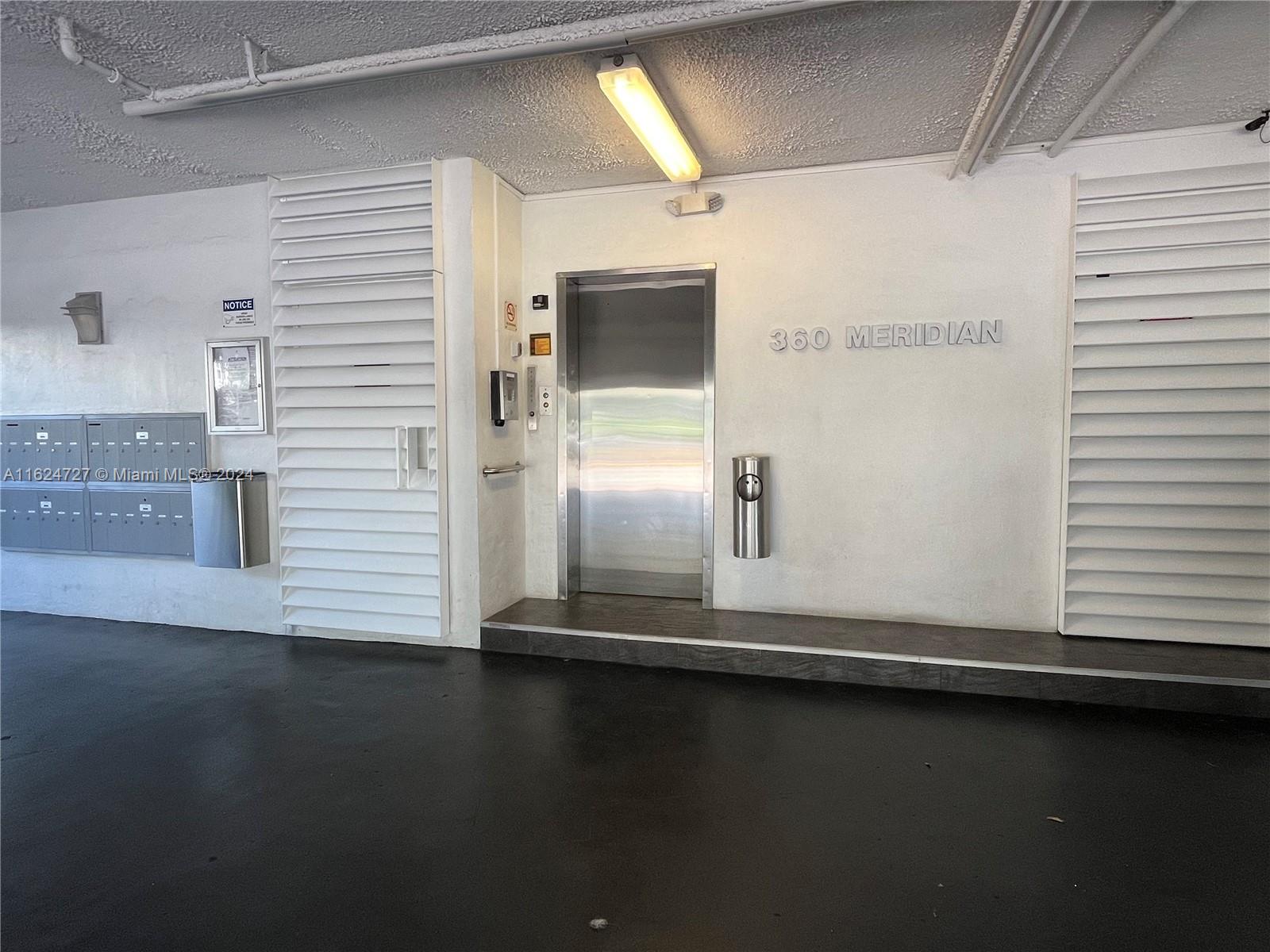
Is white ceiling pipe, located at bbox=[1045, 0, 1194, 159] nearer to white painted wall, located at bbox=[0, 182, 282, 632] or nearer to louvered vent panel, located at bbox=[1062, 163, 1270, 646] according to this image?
louvered vent panel, located at bbox=[1062, 163, 1270, 646]

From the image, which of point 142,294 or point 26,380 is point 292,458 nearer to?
point 142,294

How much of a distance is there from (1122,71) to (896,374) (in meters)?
1.84

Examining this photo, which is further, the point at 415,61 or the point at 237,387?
the point at 237,387

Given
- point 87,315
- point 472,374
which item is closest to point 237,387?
point 87,315

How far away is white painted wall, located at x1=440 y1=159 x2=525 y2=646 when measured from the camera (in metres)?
4.46

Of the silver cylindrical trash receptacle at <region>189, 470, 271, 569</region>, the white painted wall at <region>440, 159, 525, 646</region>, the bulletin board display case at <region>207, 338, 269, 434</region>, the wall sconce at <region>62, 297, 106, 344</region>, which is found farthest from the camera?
the wall sconce at <region>62, 297, 106, 344</region>

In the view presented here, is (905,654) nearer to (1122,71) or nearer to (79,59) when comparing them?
(1122,71)

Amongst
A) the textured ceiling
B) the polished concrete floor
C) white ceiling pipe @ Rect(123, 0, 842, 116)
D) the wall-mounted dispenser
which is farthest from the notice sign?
the polished concrete floor

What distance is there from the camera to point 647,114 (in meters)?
3.47

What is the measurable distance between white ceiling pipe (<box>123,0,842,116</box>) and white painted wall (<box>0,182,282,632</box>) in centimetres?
152

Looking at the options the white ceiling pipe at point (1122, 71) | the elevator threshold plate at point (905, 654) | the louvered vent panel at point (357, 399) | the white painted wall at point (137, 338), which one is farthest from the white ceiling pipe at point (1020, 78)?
the white painted wall at point (137, 338)

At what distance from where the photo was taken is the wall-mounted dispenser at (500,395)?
14.9 ft

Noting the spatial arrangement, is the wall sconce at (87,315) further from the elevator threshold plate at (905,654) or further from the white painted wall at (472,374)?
the elevator threshold plate at (905,654)

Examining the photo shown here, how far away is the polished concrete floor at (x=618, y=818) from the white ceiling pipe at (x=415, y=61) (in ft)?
9.97
